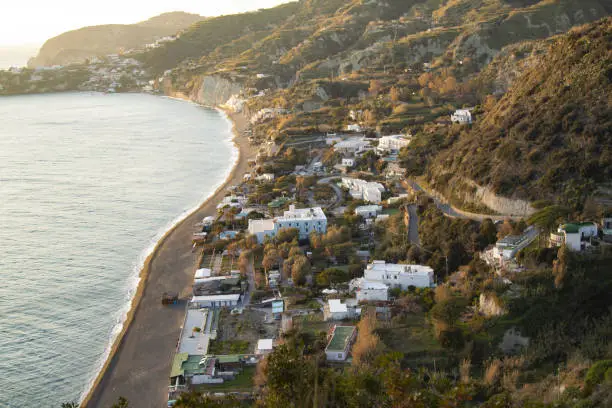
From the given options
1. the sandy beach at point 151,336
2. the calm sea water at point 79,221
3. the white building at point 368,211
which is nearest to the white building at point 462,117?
the white building at point 368,211

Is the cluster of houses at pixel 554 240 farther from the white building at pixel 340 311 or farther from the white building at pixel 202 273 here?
the white building at pixel 202 273

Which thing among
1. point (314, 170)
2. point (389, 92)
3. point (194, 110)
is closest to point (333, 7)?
point (194, 110)

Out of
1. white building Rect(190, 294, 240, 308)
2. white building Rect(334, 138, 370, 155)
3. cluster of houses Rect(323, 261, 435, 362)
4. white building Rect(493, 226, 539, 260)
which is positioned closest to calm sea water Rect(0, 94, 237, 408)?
white building Rect(190, 294, 240, 308)

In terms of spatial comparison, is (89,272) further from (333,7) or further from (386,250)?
(333,7)

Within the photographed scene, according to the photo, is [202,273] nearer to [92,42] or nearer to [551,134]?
[551,134]

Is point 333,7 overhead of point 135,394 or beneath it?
overhead

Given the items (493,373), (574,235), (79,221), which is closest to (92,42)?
(79,221)
